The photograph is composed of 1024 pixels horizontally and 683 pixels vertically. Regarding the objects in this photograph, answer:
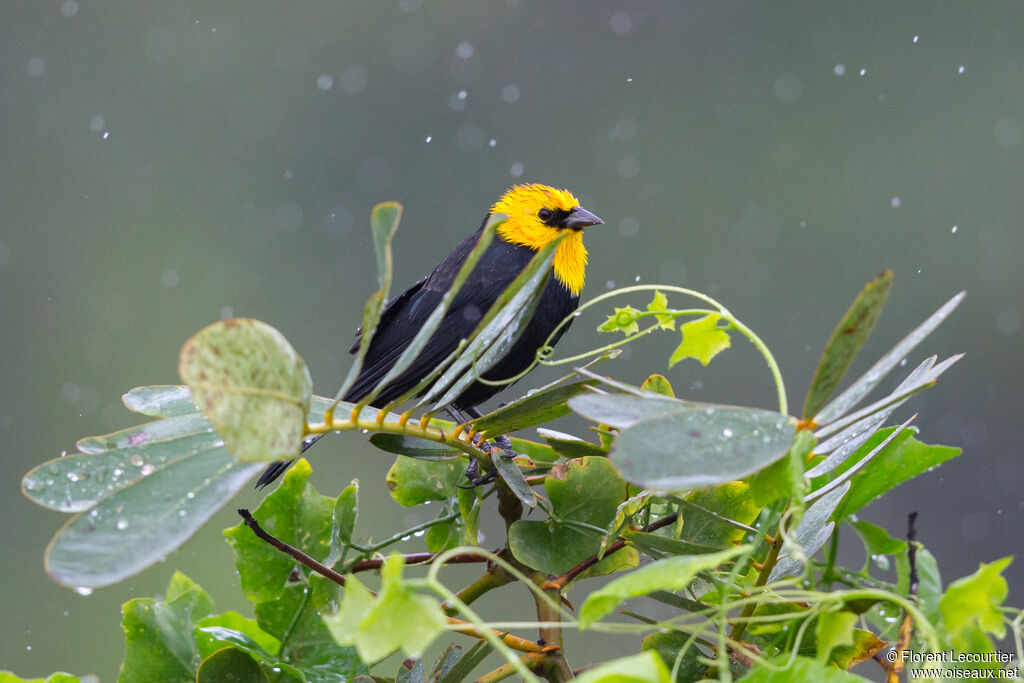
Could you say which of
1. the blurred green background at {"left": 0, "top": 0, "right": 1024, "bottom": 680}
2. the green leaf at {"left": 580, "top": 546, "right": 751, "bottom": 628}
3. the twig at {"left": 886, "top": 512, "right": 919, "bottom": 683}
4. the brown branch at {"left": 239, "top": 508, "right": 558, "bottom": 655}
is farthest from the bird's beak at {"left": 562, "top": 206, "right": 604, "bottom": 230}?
the blurred green background at {"left": 0, "top": 0, "right": 1024, "bottom": 680}

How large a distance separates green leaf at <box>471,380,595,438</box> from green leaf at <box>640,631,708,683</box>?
0.47 feet

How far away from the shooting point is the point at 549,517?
67 centimetres

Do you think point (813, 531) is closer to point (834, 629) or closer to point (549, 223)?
point (834, 629)

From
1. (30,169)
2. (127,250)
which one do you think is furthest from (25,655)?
(30,169)

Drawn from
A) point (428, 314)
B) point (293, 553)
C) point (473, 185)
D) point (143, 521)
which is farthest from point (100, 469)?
point (473, 185)

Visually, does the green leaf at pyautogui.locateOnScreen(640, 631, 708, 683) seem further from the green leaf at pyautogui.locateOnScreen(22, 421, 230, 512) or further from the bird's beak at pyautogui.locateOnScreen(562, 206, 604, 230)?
the bird's beak at pyautogui.locateOnScreen(562, 206, 604, 230)

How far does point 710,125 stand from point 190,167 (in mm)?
4298

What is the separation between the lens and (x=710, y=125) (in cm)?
805

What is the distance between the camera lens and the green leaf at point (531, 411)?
57 centimetres

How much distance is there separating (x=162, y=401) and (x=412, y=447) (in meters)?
0.16

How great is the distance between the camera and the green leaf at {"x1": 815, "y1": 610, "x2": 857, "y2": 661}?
0.43m

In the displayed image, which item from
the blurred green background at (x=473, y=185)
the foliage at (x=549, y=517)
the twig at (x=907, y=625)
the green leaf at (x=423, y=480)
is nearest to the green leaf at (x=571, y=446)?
the foliage at (x=549, y=517)

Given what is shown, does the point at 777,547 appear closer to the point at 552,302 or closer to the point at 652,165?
the point at 552,302

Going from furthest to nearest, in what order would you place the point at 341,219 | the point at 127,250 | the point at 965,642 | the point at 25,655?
1. the point at 341,219
2. the point at 127,250
3. the point at 25,655
4. the point at 965,642
